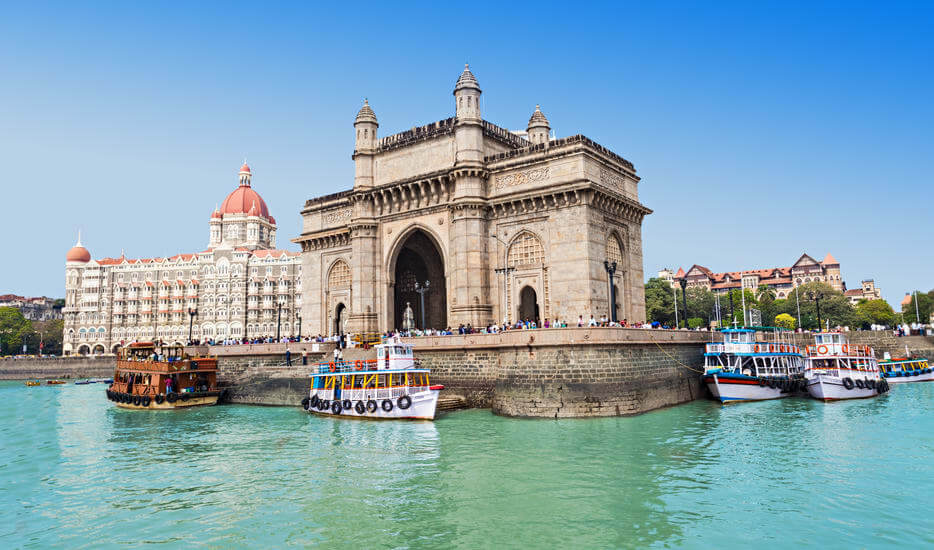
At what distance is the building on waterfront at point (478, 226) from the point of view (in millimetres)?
35906

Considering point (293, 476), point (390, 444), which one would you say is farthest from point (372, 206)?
point (293, 476)

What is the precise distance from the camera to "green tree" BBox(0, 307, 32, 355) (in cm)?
11238

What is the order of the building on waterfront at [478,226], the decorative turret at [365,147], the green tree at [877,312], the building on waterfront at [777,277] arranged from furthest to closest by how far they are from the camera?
the building on waterfront at [777,277] → the green tree at [877,312] → the decorative turret at [365,147] → the building on waterfront at [478,226]

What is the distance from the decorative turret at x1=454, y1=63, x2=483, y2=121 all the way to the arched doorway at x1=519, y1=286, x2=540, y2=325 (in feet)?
36.8

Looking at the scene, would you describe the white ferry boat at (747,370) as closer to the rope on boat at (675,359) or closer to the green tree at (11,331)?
the rope on boat at (675,359)

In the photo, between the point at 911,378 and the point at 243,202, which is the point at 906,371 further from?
the point at 243,202

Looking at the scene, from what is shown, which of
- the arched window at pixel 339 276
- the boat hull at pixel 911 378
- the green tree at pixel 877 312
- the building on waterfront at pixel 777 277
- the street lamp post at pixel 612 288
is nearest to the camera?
the street lamp post at pixel 612 288

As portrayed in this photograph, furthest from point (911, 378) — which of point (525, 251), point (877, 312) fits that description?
point (877, 312)

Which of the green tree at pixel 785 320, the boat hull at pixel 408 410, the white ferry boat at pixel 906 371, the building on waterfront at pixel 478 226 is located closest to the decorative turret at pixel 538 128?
the building on waterfront at pixel 478 226

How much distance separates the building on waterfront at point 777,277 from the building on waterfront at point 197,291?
7850 centimetres

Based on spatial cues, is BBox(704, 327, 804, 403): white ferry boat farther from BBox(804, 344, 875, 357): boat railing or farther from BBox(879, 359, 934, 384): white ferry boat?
BBox(879, 359, 934, 384): white ferry boat

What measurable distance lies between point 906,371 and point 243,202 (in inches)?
4020

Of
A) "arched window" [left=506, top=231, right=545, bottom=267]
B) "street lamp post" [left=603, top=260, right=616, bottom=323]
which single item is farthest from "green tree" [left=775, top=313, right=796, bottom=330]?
"arched window" [left=506, top=231, right=545, bottom=267]

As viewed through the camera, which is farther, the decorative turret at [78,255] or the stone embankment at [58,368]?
the decorative turret at [78,255]
